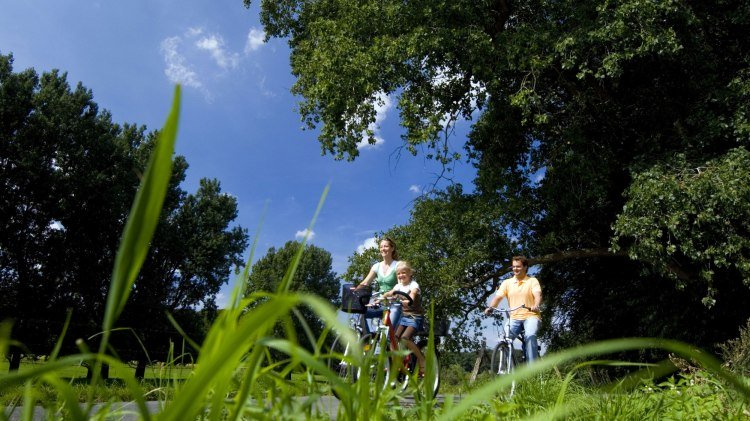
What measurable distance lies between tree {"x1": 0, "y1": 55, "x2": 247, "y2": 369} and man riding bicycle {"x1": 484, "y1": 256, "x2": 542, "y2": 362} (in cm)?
1349

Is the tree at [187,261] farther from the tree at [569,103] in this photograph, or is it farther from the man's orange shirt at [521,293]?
the man's orange shirt at [521,293]

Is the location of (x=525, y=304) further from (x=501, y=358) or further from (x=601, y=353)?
(x=601, y=353)

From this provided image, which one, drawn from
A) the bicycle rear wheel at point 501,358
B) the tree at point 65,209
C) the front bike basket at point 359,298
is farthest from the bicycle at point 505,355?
the tree at point 65,209

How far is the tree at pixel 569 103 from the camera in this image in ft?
37.8

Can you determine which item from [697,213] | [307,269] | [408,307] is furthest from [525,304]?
[307,269]

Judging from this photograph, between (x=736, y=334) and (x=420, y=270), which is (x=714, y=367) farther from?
(x=736, y=334)

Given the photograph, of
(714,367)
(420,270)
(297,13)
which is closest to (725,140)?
(420,270)

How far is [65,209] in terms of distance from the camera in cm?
1958

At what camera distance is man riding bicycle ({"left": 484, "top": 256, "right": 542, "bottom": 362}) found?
6773 millimetres

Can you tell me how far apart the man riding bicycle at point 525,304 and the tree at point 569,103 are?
206 inches

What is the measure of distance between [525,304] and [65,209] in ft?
55.8

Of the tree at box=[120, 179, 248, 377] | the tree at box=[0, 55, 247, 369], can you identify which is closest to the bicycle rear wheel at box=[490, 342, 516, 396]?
the tree at box=[0, 55, 247, 369]

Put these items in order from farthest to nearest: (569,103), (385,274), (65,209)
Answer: (65,209) → (569,103) → (385,274)

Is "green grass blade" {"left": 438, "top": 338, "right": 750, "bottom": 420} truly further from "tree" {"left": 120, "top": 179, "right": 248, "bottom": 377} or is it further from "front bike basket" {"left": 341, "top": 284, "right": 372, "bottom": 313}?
"tree" {"left": 120, "top": 179, "right": 248, "bottom": 377}
